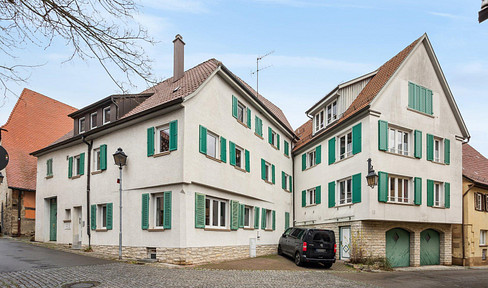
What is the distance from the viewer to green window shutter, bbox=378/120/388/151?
1948 cm

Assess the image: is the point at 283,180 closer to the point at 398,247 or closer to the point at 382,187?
the point at 382,187

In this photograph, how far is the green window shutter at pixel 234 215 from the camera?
17984 mm

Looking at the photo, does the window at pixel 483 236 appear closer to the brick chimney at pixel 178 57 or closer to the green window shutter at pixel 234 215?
the green window shutter at pixel 234 215

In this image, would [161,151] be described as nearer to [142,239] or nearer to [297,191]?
[142,239]

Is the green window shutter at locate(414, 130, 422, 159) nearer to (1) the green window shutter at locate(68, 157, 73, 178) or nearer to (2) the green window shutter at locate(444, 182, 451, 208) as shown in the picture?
(2) the green window shutter at locate(444, 182, 451, 208)

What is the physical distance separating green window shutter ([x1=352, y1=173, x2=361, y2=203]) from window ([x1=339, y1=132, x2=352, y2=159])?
1.69m

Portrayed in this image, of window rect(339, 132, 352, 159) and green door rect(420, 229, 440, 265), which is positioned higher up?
window rect(339, 132, 352, 159)

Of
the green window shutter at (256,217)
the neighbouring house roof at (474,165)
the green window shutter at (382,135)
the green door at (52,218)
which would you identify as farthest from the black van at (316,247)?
the green door at (52,218)

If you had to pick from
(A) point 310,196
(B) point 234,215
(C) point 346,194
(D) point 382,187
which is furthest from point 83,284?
(A) point 310,196

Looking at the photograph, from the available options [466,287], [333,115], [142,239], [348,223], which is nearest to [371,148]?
[348,223]

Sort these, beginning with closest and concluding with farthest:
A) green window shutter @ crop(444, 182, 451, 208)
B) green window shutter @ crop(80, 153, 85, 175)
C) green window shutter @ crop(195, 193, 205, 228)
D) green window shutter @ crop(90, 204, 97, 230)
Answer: green window shutter @ crop(195, 193, 205, 228) < green window shutter @ crop(90, 204, 97, 230) < green window shutter @ crop(80, 153, 85, 175) < green window shutter @ crop(444, 182, 451, 208)

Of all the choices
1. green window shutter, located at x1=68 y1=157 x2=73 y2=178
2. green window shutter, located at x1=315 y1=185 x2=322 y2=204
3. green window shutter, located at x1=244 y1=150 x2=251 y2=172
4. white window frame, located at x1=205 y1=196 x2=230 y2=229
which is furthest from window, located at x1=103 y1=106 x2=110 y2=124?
green window shutter, located at x1=315 y1=185 x2=322 y2=204

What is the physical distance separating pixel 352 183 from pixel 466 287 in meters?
7.93

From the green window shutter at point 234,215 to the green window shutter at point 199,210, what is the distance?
2.48 meters
